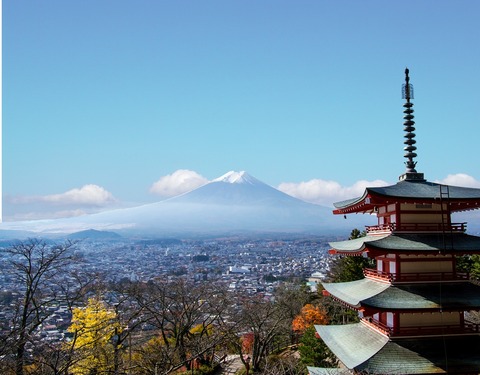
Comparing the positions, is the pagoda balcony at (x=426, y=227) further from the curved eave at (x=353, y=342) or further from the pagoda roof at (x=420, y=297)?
the curved eave at (x=353, y=342)

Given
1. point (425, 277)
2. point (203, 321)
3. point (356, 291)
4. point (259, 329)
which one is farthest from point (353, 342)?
point (203, 321)

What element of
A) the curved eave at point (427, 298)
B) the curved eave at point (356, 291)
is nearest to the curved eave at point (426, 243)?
the curved eave at point (427, 298)

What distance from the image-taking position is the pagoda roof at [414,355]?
1170 cm

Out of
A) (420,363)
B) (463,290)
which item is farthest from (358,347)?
(463,290)

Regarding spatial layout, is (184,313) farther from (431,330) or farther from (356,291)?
(431,330)

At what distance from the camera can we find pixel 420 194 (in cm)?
1300

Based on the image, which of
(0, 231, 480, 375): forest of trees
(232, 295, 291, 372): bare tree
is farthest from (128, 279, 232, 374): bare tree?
(232, 295, 291, 372): bare tree

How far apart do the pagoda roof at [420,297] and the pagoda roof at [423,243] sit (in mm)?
1130

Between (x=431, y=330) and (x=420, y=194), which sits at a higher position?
(x=420, y=194)

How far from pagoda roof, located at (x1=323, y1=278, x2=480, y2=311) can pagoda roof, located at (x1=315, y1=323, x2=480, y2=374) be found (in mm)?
1052

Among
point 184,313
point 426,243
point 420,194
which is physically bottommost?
point 184,313

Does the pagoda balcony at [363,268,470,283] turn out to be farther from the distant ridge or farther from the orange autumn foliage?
the distant ridge

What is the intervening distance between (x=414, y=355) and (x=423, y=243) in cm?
297

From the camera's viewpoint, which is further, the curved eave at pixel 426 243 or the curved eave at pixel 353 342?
the curved eave at pixel 426 243
